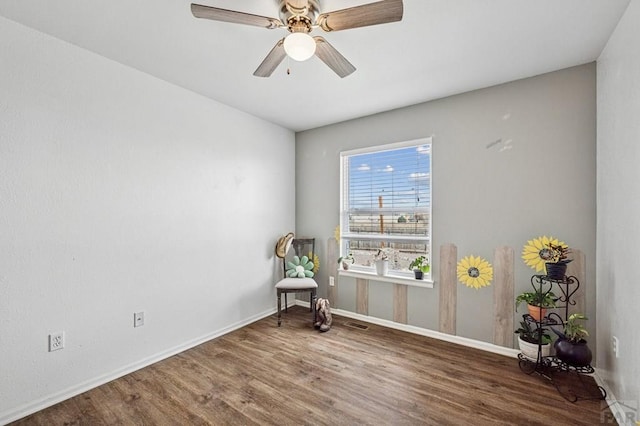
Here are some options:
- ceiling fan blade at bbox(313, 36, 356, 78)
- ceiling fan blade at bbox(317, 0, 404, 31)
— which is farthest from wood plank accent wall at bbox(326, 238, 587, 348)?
ceiling fan blade at bbox(317, 0, 404, 31)

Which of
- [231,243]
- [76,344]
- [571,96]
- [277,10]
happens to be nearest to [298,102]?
[277,10]

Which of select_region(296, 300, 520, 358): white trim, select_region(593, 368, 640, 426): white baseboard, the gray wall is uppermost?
the gray wall

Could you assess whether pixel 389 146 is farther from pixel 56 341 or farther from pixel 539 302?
pixel 56 341

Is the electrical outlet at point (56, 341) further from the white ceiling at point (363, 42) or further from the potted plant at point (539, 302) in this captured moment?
the potted plant at point (539, 302)

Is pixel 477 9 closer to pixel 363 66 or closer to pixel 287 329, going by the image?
pixel 363 66

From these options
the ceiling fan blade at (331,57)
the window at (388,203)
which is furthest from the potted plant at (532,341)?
the ceiling fan blade at (331,57)

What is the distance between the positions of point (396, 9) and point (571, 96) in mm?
2000

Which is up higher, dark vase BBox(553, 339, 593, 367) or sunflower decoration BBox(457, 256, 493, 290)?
sunflower decoration BBox(457, 256, 493, 290)

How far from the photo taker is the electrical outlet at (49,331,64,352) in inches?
76.5

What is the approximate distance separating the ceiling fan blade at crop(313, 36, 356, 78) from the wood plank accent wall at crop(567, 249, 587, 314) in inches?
93.2

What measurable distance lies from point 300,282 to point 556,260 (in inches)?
96.6

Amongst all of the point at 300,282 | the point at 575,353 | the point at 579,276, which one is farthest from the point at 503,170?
the point at 300,282

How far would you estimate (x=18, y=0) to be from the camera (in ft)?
5.35

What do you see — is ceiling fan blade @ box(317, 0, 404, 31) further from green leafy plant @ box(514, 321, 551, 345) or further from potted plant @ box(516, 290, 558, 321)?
green leafy plant @ box(514, 321, 551, 345)
